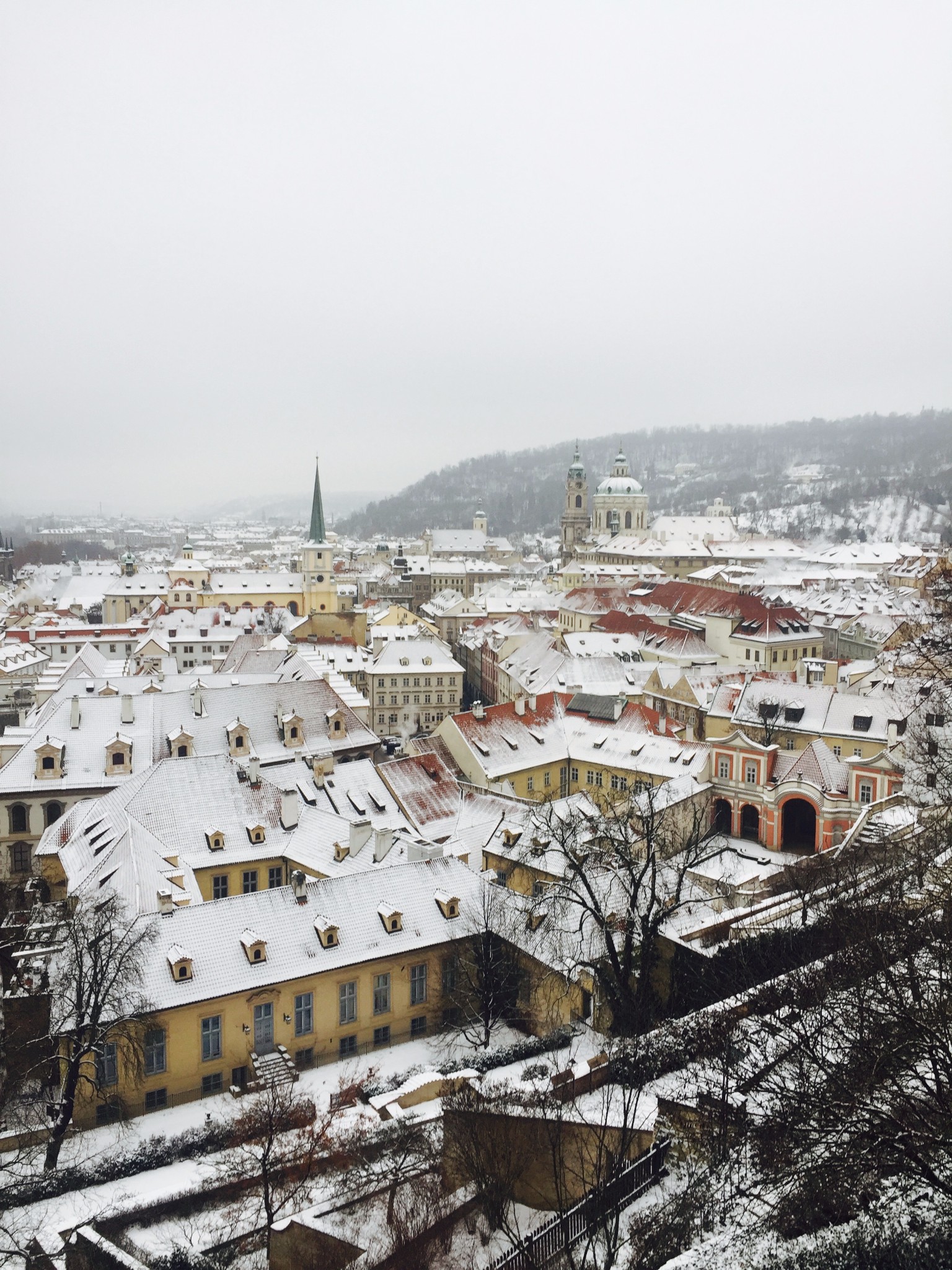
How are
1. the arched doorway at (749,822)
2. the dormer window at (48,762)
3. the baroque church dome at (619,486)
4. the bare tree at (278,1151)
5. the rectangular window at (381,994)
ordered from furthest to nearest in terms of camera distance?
the baroque church dome at (619,486) < the arched doorway at (749,822) < the dormer window at (48,762) < the rectangular window at (381,994) < the bare tree at (278,1151)

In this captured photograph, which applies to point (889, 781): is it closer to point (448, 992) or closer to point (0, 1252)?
point (448, 992)

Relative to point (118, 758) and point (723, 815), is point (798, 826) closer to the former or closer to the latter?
point (723, 815)

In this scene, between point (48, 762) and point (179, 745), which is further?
point (179, 745)

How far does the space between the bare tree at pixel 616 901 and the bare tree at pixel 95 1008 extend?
34.5ft

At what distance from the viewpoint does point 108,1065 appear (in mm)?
21984

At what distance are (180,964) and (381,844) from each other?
8636 millimetres

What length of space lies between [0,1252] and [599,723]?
36009mm

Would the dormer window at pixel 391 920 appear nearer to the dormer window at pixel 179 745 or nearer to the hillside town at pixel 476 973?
the hillside town at pixel 476 973

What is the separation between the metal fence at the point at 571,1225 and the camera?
13445 millimetres

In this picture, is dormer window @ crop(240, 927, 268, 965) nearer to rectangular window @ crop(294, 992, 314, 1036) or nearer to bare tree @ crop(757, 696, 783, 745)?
rectangular window @ crop(294, 992, 314, 1036)

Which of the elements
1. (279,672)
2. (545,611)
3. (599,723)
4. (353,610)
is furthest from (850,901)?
(545,611)

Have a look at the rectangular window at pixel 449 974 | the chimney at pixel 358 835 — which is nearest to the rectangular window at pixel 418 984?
the rectangular window at pixel 449 974

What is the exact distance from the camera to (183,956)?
75.6ft

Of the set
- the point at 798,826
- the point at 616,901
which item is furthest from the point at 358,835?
the point at 798,826
